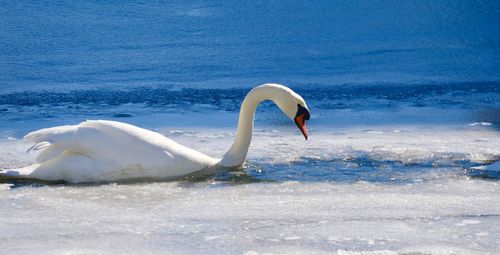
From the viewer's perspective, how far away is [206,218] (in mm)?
4344

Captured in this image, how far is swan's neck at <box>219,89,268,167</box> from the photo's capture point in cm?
552

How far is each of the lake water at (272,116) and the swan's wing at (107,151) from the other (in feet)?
0.38

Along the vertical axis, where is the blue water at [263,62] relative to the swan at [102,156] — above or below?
above

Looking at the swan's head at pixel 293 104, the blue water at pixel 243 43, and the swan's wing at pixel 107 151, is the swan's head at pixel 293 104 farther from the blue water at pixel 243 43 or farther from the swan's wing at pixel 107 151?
the blue water at pixel 243 43

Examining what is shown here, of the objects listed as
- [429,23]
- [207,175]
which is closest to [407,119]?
[207,175]

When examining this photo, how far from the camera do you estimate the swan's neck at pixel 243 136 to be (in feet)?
18.1

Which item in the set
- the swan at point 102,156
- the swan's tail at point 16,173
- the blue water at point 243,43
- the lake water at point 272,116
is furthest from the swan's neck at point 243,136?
the blue water at point 243,43

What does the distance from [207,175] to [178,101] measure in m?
2.40

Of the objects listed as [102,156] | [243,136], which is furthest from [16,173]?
[243,136]

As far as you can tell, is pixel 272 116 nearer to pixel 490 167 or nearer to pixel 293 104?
pixel 293 104

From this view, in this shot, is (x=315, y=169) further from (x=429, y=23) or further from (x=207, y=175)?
(x=429, y=23)

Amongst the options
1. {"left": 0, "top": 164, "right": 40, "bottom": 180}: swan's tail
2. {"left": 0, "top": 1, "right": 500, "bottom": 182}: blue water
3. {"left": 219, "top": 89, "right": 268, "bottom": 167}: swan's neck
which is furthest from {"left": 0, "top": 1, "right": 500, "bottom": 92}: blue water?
{"left": 0, "top": 164, "right": 40, "bottom": 180}: swan's tail

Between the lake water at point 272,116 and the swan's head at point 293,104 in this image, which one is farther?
the swan's head at point 293,104

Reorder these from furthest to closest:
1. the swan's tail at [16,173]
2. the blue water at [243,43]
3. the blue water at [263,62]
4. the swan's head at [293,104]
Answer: the blue water at [243,43]
the blue water at [263,62]
the swan's head at [293,104]
the swan's tail at [16,173]
